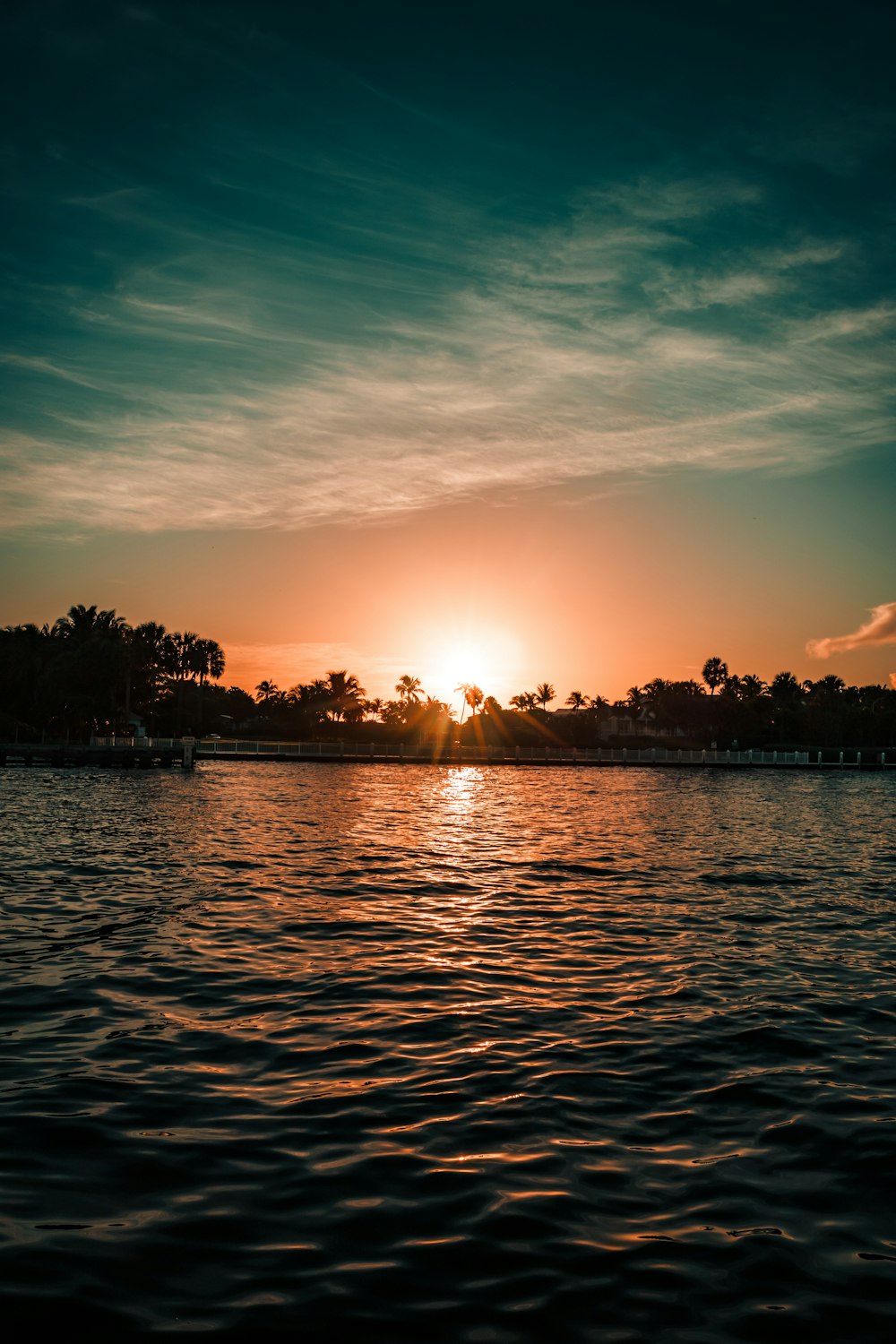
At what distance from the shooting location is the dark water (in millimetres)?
5148

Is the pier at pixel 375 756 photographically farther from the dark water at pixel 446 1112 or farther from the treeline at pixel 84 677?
the dark water at pixel 446 1112

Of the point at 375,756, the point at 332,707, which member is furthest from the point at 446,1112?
the point at 332,707

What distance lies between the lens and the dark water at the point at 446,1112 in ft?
16.9

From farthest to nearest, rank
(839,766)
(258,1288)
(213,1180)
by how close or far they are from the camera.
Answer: (839,766), (213,1180), (258,1288)

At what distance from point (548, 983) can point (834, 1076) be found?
395 cm

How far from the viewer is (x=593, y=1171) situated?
6.66m

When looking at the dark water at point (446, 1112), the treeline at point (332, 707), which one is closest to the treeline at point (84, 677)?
the treeline at point (332, 707)

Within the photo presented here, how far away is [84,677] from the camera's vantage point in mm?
94500

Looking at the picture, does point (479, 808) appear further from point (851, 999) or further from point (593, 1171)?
point (593, 1171)

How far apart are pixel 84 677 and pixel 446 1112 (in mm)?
93625

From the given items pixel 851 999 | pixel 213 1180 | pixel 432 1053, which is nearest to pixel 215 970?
pixel 432 1053

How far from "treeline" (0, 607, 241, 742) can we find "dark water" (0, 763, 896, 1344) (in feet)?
262

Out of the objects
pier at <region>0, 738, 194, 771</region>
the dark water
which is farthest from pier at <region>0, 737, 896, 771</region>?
the dark water

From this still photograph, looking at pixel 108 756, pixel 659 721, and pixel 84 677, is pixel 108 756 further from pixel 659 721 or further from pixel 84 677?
pixel 659 721
